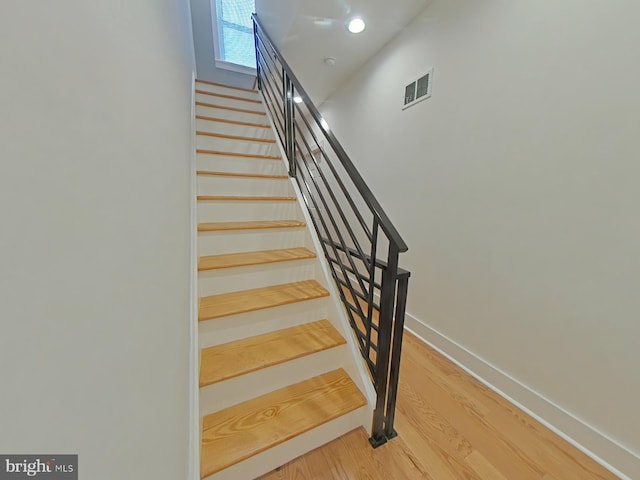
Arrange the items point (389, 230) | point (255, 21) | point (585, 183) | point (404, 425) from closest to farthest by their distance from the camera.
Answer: point (389, 230), point (585, 183), point (404, 425), point (255, 21)

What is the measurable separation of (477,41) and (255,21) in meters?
2.49

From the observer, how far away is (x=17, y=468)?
188 mm

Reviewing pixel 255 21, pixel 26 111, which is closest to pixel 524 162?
pixel 26 111

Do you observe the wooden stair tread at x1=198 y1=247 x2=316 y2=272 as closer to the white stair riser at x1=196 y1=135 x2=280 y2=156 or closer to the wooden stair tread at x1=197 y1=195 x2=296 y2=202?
the wooden stair tread at x1=197 y1=195 x2=296 y2=202

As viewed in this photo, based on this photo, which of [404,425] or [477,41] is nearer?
[404,425]

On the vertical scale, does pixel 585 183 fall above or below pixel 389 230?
above

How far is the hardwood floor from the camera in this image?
100 cm

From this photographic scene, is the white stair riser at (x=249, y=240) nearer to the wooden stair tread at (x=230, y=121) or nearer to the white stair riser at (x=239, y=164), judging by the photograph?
Answer: the white stair riser at (x=239, y=164)

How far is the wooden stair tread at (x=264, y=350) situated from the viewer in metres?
1.05

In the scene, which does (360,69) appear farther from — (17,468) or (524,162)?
(17,468)

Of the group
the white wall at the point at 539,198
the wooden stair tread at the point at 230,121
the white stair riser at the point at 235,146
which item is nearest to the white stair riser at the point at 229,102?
the wooden stair tread at the point at 230,121

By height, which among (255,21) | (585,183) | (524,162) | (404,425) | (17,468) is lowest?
(404,425)

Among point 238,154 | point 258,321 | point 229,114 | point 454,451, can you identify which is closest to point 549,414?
point 454,451

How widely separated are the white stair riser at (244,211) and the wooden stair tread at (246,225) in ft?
0.15
